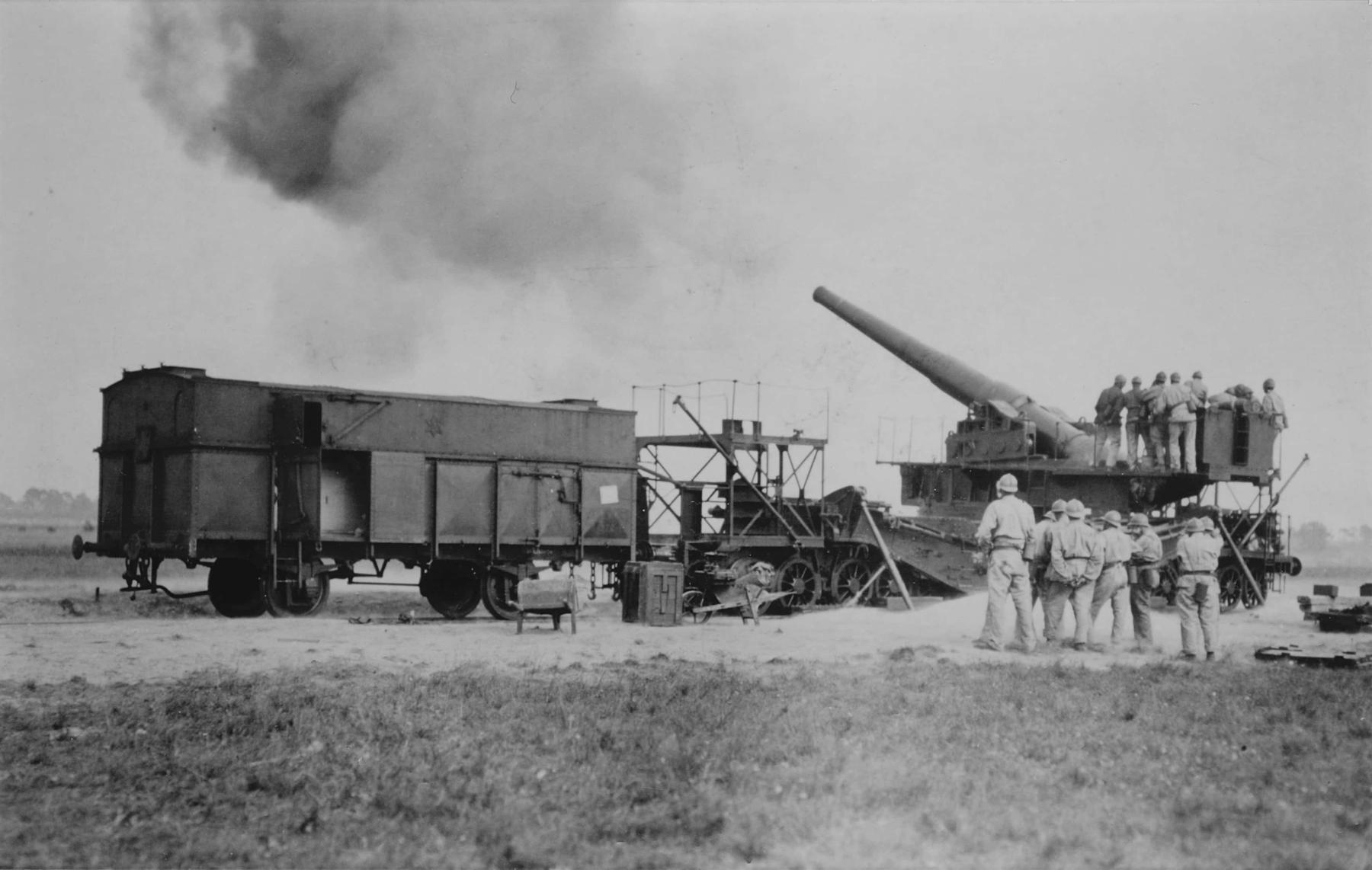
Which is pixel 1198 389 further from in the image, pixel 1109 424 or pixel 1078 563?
pixel 1078 563

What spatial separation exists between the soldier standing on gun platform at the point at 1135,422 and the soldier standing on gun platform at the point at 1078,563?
265 inches

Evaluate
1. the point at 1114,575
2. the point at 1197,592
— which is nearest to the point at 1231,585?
the point at 1114,575

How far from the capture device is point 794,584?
1745cm

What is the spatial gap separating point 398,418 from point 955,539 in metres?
8.60

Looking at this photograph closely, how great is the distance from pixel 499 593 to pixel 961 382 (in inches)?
344

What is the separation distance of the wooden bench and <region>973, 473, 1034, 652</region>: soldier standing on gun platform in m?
4.46

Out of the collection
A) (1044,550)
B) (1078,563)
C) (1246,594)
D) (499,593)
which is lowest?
(1246,594)

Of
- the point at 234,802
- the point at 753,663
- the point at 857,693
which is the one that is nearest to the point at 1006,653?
the point at 753,663

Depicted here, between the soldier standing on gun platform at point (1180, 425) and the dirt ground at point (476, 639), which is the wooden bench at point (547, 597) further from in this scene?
the soldier standing on gun platform at point (1180, 425)

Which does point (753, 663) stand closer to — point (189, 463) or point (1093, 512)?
point (189, 463)

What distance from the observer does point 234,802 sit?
Answer: 19.8 ft

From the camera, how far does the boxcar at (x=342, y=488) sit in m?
14.7

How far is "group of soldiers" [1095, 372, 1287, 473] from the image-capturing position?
19.0 m

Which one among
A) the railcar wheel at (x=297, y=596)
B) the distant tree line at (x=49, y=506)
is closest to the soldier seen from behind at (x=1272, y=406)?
the railcar wheel at (x=297, y=596)
